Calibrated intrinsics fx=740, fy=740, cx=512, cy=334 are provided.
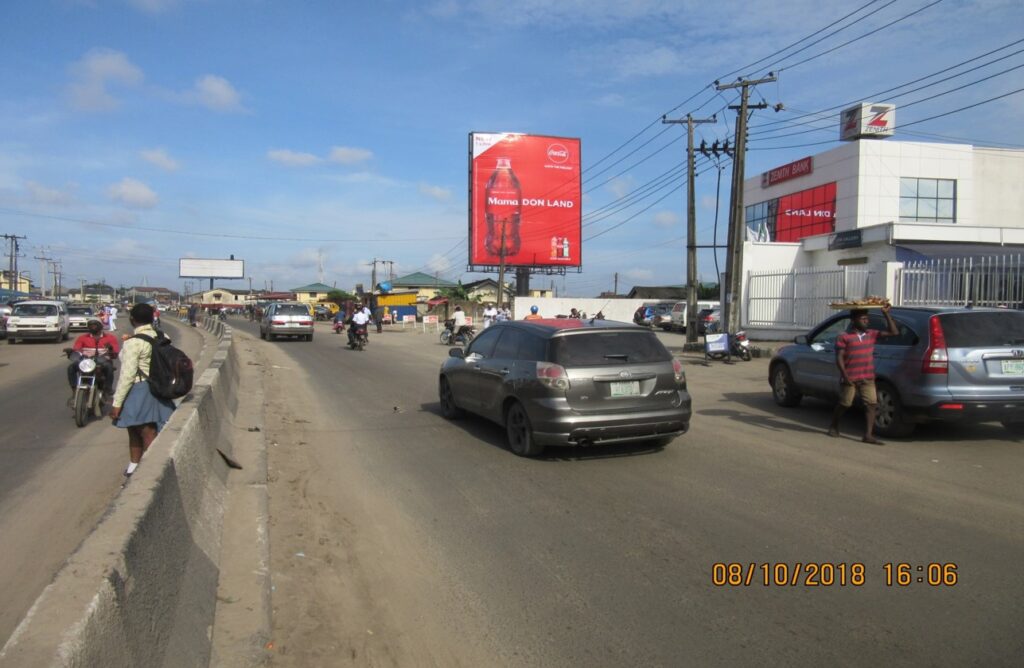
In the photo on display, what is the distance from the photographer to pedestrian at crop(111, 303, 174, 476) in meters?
6.42

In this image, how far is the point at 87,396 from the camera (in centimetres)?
1028

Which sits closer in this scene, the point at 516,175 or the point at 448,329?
the point at 448,329

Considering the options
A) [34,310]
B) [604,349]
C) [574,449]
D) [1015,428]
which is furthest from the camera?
[34,310]

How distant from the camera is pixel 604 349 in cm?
771

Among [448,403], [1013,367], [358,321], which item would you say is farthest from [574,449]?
[358,321]

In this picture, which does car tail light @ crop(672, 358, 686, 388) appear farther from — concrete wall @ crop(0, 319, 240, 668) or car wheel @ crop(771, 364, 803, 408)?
concrete wall @ crop(0, 319, 240, 668)

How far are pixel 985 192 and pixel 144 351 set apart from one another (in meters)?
49.4

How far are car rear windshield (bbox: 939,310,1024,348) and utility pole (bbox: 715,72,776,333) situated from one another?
12.4m

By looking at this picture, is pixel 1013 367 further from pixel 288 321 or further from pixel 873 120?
pixel 873 120

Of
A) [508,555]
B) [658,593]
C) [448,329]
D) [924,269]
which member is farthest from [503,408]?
[448,329]

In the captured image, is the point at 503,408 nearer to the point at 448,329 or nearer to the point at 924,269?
the point at 924,269
